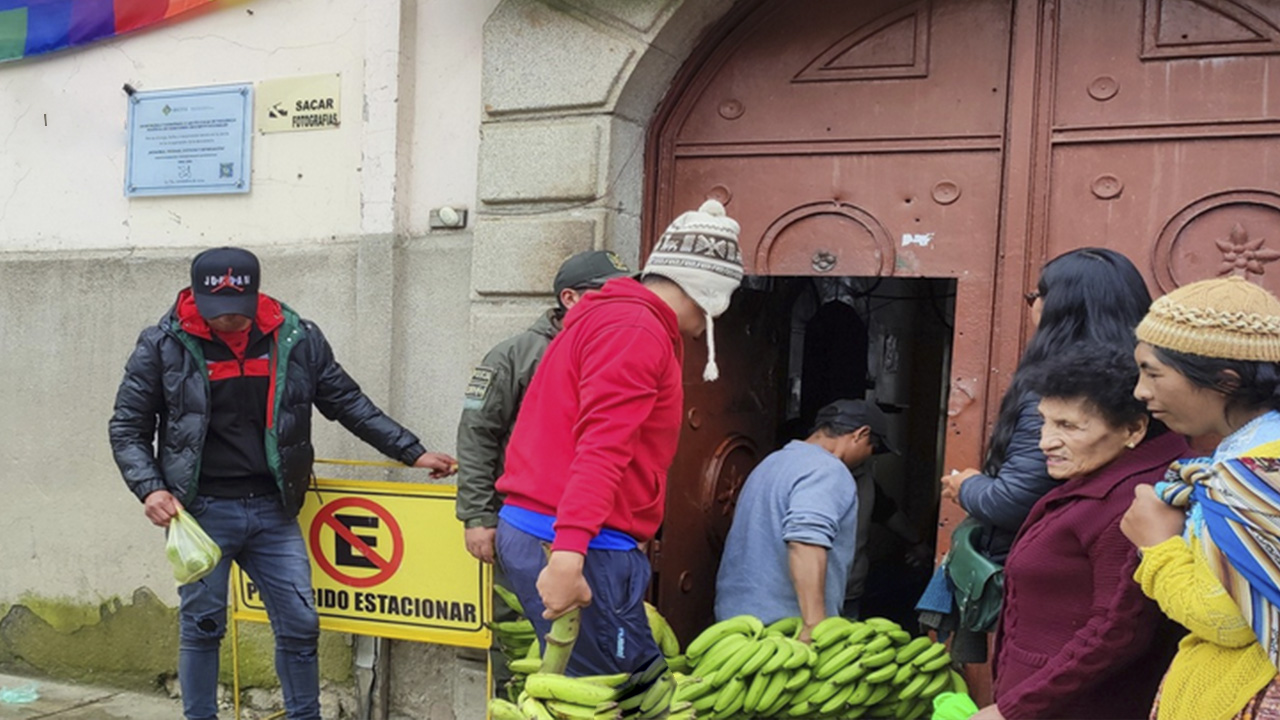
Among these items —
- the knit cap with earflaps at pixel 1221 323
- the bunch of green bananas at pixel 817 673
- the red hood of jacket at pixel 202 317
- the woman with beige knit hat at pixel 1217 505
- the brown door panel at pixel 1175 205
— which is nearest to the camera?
the woman with beige knit hat at pixel 1217 505

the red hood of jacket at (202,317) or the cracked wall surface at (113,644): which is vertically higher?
the red hood of jacket at (202,317)

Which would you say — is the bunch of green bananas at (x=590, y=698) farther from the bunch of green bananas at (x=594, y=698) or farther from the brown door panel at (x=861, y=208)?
the brown door panel at (x=861, y=208)

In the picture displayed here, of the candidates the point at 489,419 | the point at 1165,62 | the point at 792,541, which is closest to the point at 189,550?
the point at 489,419

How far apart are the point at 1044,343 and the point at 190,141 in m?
3.98

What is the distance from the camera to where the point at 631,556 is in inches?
124

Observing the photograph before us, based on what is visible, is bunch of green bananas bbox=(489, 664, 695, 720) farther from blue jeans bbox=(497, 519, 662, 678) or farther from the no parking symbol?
the no parking symbol

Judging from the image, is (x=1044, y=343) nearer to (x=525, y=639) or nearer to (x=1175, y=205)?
(x=1175, y=205)

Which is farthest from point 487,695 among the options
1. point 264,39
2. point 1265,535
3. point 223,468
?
point 1265,535

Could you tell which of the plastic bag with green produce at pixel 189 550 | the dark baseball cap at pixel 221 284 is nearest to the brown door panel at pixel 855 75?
the dark baseball cap at pixel 221 284

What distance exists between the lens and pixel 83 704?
5.51 metres

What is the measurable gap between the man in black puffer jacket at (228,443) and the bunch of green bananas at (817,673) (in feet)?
5.50

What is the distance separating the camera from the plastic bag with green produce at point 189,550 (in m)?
4.18

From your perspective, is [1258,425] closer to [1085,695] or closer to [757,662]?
[1085,695]

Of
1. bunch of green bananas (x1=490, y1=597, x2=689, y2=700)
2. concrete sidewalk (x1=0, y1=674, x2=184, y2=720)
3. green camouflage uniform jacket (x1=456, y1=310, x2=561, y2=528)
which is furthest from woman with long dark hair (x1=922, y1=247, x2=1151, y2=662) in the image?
concrete sidewalk (x1=0, y1=674, x2=184, y2=720)
